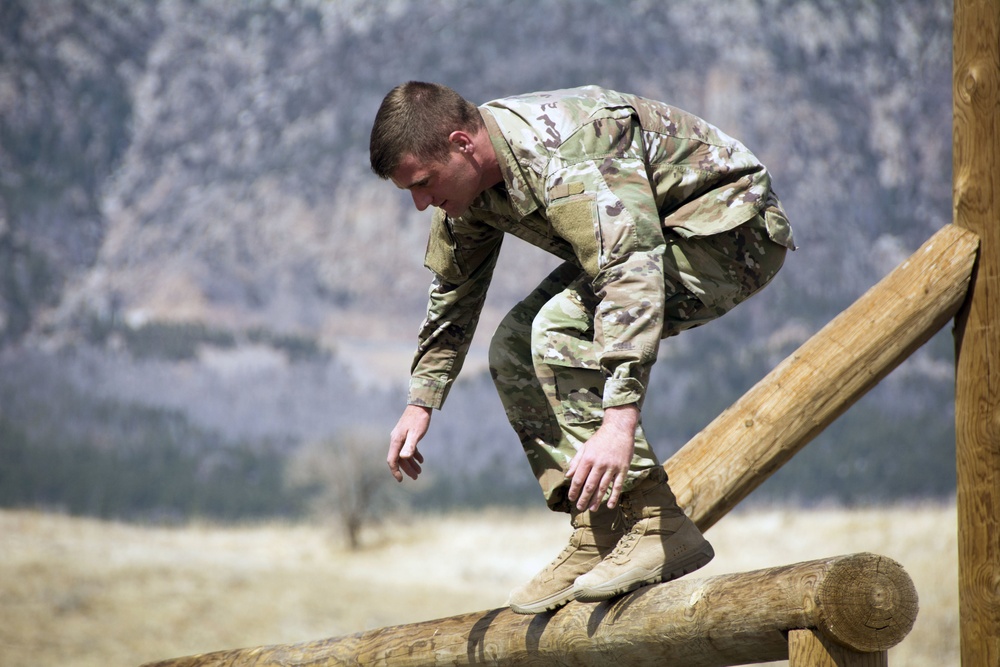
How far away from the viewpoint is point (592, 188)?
2.34 m

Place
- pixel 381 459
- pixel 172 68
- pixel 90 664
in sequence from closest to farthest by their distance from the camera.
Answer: pixel 90 664
pixel 381 459
pixel 172 68

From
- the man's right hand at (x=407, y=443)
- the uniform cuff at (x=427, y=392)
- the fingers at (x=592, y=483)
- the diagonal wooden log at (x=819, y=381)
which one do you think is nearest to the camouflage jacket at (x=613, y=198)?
the fingers at (x=592, y=483)

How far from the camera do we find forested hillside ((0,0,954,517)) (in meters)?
29.7

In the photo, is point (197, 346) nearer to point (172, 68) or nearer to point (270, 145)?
point (270, 145)

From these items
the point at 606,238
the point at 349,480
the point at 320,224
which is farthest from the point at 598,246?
the point at 320,224

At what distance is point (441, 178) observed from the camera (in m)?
2.51

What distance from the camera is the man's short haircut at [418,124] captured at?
2.46 metres

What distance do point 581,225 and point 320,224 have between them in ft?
109

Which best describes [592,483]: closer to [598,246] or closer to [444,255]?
[598,246]

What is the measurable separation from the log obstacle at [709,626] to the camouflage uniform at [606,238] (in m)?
0.32

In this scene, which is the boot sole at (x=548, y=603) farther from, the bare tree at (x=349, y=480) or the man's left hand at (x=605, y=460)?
the bare tree at (x=349, y=480)

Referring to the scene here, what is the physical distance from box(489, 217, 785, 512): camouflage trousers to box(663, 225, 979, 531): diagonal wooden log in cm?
55

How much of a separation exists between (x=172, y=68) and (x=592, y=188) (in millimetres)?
35990

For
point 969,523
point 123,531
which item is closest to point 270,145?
point 123,531
